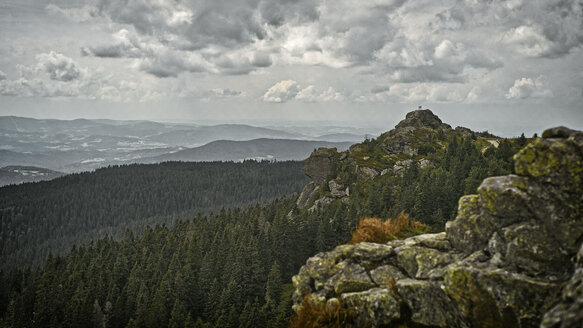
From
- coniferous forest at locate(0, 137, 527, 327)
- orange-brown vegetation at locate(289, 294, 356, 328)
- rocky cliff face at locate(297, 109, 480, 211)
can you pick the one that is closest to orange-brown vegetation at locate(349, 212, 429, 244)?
orange-brown vegetation at locate(289, 294, 356, 328)

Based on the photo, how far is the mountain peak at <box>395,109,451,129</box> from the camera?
368ft

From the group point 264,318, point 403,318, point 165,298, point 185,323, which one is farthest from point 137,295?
point 403,318

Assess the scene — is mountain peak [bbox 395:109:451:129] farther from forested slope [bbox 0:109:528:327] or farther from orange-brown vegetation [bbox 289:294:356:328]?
orange-brown vegetation [bbox 289:294:356:328]

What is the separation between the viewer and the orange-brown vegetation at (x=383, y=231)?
77.2ft

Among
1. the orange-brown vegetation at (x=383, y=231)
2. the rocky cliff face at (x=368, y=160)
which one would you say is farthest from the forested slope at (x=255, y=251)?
the orange-brown vegetation at (x=383, y=231)

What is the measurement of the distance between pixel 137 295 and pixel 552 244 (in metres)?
71.4

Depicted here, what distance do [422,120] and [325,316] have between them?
109 meters

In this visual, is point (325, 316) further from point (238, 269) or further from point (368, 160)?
point (368, 160)

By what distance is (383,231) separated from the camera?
24.0m

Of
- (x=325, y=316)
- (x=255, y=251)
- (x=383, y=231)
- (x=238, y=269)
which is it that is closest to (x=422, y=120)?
(x=255, y=251)

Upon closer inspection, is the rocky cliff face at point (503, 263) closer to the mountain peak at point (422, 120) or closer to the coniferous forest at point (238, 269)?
the coniferous forest at point (238, 269)

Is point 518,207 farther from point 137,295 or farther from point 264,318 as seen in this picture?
point 137,295

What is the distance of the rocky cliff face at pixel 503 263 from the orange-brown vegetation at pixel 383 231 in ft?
14.2

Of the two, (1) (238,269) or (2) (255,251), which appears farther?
(2) (255,251)
